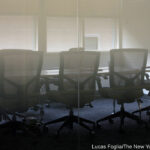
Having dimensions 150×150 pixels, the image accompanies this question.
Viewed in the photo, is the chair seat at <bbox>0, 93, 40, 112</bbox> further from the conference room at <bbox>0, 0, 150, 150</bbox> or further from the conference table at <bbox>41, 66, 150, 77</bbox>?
the conference table at <bbox>41, 66, 150, 77</bbox>

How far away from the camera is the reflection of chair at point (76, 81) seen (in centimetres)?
283

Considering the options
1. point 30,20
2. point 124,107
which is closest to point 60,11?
point 30,20

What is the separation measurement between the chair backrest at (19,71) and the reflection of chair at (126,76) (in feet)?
3.23

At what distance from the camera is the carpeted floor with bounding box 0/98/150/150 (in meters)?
2.57

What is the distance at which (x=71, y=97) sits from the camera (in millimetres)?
2898

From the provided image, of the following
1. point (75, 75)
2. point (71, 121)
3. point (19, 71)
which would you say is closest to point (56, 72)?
point (75, 75)

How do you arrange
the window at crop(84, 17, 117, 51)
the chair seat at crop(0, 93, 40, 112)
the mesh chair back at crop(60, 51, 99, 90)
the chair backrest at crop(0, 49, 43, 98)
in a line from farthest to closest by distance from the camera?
the window at crop(84, 17, 117, 51)
the mesh chair back at crop(60, 51, 99, 90)
the chair seat at crop(0, 93, 40, 112)
the chair backrest at crop(0, 49, 43, 98)

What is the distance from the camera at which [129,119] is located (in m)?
3.01

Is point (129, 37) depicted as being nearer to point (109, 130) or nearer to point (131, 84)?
point (131, 84)

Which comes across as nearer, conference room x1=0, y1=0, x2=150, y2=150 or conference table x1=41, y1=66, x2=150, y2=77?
conference room x1=0, y1=0, x2=150, y2=150

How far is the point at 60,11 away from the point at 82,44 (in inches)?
20.8

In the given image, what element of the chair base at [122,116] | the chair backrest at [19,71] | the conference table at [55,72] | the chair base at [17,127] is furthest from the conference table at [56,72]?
the chair base at [17,127]

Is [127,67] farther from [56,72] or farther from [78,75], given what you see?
[56,72]

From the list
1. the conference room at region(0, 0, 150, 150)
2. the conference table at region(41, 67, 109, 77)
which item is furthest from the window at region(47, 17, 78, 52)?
the conference table at region(41, 67, 109, 77)
